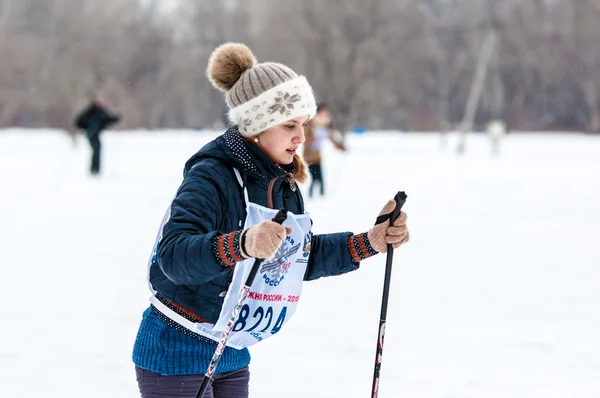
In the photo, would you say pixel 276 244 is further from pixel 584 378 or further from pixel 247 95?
pixel 584 378

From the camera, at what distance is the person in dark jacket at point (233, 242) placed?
1982mm

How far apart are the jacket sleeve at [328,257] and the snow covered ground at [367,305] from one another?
4.91ft

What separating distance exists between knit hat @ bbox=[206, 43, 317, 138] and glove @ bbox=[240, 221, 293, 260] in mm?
497

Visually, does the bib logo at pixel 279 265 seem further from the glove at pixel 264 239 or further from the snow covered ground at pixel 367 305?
the snow covered ground at pixel 367 305

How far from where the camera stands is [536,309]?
5641 mm

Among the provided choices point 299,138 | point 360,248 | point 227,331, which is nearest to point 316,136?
point 360,248

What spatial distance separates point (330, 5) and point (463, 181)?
24477 millimetres

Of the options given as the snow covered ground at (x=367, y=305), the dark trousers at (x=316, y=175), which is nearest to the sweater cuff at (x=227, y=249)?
the snow covered ground at (x=367, y=305)

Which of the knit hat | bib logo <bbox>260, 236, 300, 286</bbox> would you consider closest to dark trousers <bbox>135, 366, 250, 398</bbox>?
bib logo <bbox>260, 236, 300, 286</bbox>

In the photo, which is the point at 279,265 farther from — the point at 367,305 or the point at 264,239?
the point at 367,305

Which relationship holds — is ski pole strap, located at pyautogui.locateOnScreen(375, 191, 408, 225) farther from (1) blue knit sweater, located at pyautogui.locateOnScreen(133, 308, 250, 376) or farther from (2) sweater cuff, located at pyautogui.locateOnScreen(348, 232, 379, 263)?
(1) blue knit sweater, located at pyautogui.locateOnScreen(133, 308, 250, 376)

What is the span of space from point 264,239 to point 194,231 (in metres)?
0.21

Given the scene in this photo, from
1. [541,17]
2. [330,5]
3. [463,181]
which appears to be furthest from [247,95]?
[541,17]

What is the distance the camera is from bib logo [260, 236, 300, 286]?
2.23 m
